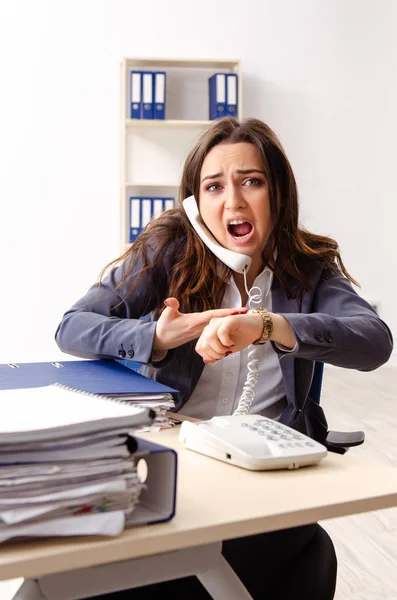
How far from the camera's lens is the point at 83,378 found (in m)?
1.28

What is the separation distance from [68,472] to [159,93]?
465 cm

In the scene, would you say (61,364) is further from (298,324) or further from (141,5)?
(141,5)

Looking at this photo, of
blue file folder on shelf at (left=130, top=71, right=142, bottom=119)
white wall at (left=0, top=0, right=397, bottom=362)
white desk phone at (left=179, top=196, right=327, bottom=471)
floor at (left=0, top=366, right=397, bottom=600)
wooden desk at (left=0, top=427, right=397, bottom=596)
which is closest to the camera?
wooden desk at (left=0, top=427, right=397, bottom=596)

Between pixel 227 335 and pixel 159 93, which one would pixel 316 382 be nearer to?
pixel 227 335

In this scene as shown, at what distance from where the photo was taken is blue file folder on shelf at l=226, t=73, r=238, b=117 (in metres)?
5.16

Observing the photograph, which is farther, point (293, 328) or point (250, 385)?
point (250, 385)

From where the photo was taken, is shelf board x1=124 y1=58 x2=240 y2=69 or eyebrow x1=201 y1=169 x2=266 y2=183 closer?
eyebrow x1=201 y1=169 x2=266 y2=183

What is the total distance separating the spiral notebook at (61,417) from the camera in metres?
0.70

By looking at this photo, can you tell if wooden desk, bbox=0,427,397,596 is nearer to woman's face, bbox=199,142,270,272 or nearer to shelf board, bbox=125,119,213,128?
woman's face, bbox=199,142,270,272

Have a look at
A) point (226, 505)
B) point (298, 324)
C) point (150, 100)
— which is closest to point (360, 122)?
point (150, 100)

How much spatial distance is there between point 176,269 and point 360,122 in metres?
4.54

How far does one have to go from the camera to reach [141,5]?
5426 mm

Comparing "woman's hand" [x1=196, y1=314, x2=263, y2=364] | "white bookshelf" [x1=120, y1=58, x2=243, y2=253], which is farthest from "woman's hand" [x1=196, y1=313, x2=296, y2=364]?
"white bookshelf" [x1=120, y1=58, x2=243, y2=253]

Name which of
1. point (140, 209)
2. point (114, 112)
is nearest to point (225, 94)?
point (114, 112)
